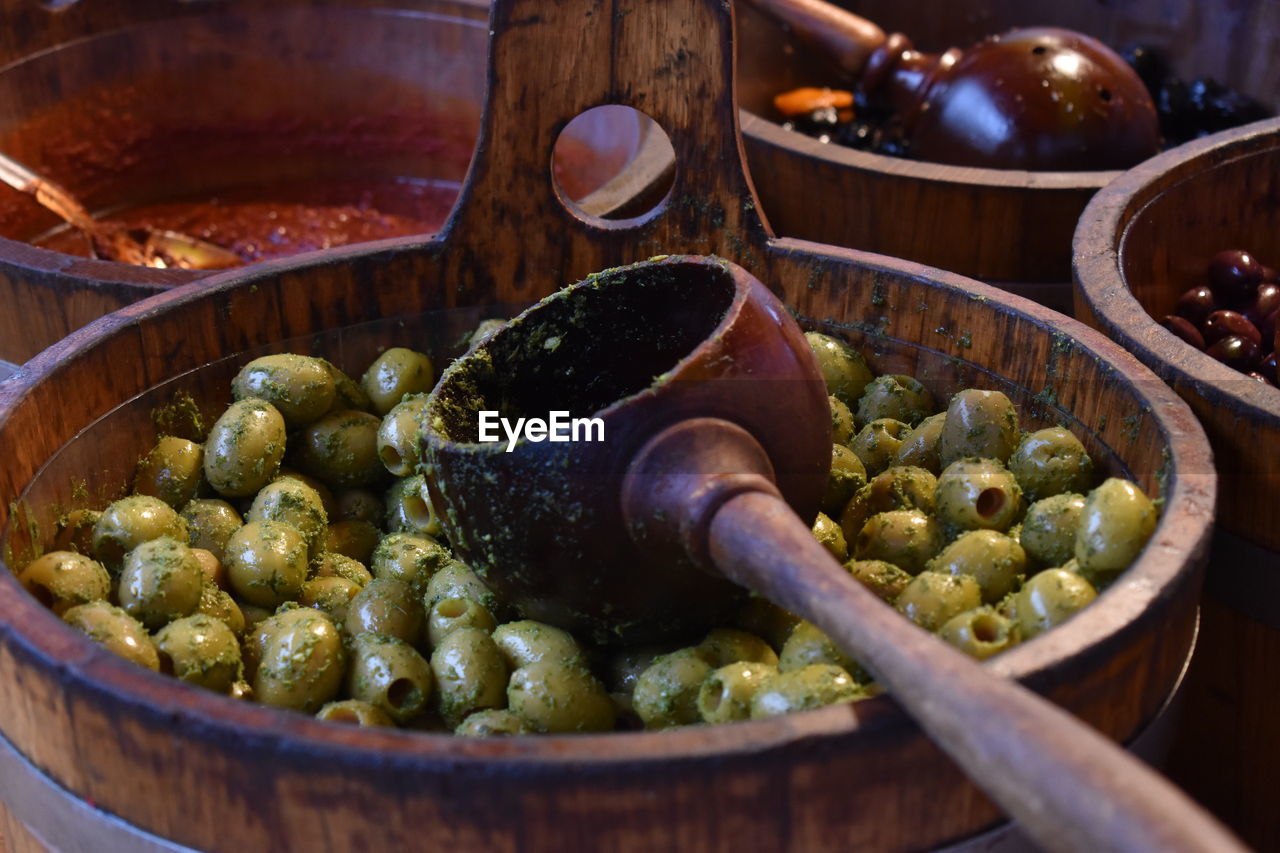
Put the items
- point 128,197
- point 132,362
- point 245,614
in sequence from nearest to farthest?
point 245,614
point 132,362
point 128,197

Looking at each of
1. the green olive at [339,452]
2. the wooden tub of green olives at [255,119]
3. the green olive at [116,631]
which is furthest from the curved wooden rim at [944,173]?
the green olive at [116,631]

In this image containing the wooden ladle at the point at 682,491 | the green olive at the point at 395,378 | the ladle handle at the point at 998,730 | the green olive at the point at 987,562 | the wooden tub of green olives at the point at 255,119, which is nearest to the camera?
the ladle handle at the point at 998,730

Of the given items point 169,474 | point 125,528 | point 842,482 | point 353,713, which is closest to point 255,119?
point 169,474

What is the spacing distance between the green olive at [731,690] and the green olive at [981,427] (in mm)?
456

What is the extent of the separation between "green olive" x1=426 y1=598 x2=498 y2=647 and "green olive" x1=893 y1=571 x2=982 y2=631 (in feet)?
1.51

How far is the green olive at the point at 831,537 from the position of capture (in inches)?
60.1

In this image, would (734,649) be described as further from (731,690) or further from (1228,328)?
(1228,328)

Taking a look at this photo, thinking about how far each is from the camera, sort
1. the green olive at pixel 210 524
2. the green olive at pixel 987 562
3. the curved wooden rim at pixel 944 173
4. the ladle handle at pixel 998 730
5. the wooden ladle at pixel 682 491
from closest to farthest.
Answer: the ladle handle at pixel 998 730 → the wooden ladle at pixel 682 491 → the green olive at pixel 987 562 → the green olive at pixel 210 524 → the curved wooden rim at pixel 944 173

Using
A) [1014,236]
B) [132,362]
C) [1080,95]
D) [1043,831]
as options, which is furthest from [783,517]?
[1080,95]

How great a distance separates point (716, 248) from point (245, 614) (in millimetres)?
824

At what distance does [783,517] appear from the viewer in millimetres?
1144

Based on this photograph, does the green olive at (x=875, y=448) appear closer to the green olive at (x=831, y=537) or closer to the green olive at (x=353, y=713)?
the green olive at (x=831, y=537)

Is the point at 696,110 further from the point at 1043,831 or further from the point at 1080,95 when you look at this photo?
the point at 1043,831

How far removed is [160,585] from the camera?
1400 mm
